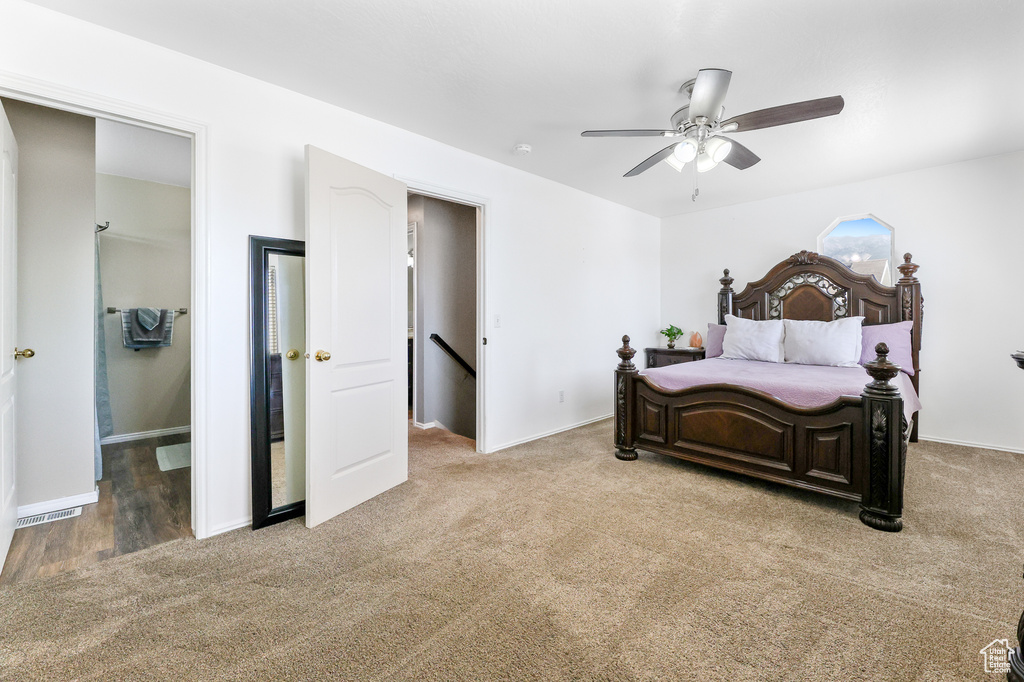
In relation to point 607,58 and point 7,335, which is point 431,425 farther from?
point 607,58

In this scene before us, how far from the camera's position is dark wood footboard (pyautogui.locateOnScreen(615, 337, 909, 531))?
2.37 m

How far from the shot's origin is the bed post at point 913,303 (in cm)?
391

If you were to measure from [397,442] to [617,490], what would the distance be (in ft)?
4.80

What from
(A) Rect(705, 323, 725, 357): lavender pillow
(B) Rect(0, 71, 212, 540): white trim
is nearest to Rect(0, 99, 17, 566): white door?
(B) Rect(0, 71, 212, 540): white trim

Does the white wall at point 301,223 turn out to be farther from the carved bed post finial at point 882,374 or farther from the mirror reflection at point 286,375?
the carved bed post finial at point 882,374

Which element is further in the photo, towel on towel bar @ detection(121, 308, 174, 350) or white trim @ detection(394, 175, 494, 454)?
towel on towel bar @ detection(121, 308, 174, 350)

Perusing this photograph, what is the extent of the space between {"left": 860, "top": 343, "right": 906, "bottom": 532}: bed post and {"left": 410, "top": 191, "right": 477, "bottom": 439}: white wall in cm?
297

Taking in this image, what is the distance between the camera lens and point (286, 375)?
2559 millimetres

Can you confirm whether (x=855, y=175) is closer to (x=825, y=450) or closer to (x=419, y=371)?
(x=825, y=450)

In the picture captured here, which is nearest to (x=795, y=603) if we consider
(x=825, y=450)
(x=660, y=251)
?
(x=825, y=450)

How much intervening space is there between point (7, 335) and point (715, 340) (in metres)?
5.06

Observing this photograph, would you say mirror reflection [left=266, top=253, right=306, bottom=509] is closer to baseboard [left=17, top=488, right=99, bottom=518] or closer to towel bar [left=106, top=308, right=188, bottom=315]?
baseboard [left=17, top=488, right=99, bottom=518]

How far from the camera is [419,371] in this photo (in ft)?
15.6

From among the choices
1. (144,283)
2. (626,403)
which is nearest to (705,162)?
(626,403)
